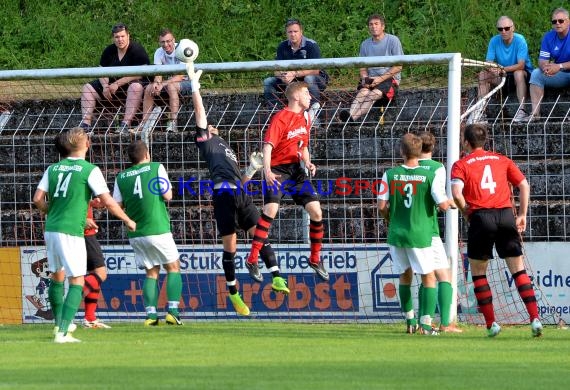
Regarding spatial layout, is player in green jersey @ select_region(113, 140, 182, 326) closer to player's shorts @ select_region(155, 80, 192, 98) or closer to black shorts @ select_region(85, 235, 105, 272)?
black shorts @ select_region(85, 235, 105, 272)

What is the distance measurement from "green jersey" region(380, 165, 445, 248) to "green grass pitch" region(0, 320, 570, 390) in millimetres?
976

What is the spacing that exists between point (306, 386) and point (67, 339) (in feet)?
12.9

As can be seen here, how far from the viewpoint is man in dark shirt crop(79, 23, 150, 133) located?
56.0ft

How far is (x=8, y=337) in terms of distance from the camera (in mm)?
12547

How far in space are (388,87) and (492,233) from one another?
4868 mm

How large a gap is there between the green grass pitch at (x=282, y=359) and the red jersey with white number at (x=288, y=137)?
195cm

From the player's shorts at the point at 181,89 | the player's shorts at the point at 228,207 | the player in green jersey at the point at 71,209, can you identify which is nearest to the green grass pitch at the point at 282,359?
the player in green jersey at the point at 71,209

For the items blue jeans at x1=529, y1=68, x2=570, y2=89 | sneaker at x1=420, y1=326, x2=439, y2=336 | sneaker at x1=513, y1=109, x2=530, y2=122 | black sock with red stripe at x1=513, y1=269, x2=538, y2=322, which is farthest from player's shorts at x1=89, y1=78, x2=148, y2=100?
black sock with red stripe at x1=513, y1=269, x2=538, y2=322

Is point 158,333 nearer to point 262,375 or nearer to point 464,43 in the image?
point 262,375

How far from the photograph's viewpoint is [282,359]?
9.82m

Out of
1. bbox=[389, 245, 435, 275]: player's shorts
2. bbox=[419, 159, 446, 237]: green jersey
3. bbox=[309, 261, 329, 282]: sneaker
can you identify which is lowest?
bbox=[309, 261, 329, 282]: sneaker

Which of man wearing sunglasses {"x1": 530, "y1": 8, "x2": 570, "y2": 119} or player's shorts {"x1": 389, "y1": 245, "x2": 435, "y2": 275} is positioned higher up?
man wearing sunglasses {"x1": 530, "y1": 8, "x2": 570, "y2": 119}

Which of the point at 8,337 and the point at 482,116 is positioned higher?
the point at 482,116

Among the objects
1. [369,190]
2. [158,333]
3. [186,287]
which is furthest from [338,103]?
[158,333]
